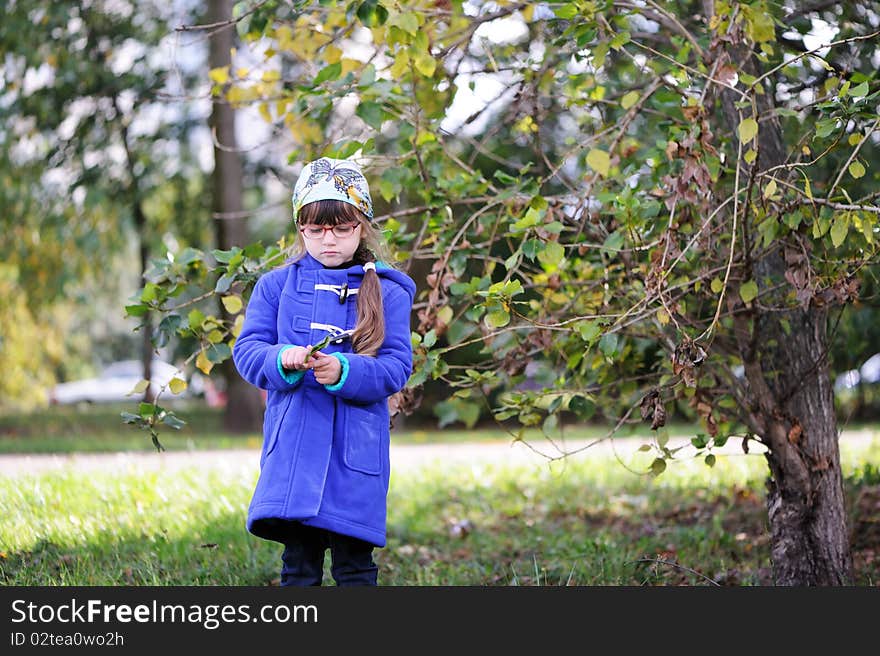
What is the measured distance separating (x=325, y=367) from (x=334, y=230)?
17.9 inches

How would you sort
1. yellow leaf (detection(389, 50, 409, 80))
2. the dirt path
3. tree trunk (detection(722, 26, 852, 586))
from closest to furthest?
yellow leaf (detection(389, 50, 409, 80)) < tree trunk (detection(722, 26, 852, 586)) < the dirt path

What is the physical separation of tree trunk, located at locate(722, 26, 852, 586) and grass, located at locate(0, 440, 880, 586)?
1.09 ft

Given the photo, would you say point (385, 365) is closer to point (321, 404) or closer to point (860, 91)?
point (321, 404)

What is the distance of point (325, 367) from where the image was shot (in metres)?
2.49

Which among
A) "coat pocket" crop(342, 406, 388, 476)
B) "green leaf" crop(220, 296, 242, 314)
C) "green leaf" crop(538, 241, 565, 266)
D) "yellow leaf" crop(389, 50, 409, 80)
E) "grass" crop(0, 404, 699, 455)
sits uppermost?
"grass" crop(0, 404, 699, 455)

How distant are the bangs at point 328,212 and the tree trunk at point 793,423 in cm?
156

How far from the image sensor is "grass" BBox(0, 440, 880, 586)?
3846mm

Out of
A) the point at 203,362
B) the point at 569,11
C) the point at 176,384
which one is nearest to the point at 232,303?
the point at 203,362

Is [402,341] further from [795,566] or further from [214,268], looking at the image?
[795,566]

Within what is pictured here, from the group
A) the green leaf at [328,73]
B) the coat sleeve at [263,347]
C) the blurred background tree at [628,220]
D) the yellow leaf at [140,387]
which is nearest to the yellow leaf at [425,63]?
the blurred background tree at [628,220]

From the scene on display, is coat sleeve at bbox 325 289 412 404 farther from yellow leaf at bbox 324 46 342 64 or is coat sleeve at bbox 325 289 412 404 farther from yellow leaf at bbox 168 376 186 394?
yellow leaf at bbox 324 46 342 64

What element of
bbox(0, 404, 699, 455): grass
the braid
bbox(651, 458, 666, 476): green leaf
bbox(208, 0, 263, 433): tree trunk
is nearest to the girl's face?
the braid

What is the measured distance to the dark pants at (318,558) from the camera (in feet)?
8.81

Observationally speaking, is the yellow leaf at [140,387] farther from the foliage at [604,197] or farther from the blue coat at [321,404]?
the blue coat at [321,404]
